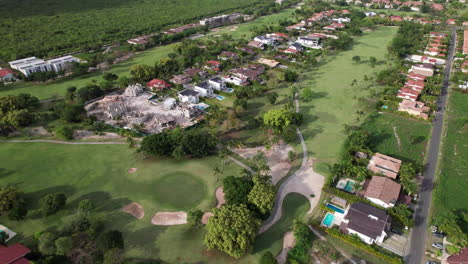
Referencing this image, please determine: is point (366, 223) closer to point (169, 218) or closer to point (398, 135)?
point (169, 218)

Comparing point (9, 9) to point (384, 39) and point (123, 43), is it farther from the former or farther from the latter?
point (384, 39)

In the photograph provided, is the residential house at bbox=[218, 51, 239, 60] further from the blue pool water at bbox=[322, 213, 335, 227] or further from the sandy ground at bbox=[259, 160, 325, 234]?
the blue pool water at bbox=[322, 213, 335, 227]


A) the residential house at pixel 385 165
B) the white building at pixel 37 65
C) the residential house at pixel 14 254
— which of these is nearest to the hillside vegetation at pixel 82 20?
the white building at pixel 37 65

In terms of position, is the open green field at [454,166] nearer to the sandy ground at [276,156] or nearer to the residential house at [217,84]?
the sandy ground at [276,156]

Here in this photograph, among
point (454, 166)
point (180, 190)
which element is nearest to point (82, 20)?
point (180, 190)

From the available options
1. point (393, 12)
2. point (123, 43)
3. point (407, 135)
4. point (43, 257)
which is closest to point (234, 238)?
point (43, 257)
